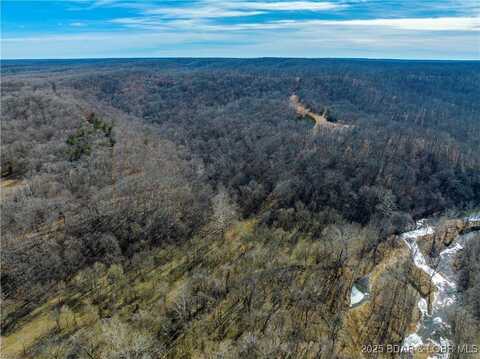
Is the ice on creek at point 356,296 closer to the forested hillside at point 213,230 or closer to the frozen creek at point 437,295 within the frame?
the forested hillside at point 213,230

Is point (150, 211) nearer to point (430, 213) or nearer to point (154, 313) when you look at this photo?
point (154, 313)

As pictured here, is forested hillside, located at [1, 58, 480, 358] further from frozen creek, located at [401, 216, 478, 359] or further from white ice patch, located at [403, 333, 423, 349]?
frozen creek, located at [401, 216, 478, 359]

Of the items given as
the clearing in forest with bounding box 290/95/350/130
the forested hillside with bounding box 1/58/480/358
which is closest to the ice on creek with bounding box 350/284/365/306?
the forested hillside with bounding box 1/58/480/358

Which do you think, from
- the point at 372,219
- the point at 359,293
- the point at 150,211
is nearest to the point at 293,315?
the point at 359,293

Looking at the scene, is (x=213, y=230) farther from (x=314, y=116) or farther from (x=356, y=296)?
(x=314, y=116)

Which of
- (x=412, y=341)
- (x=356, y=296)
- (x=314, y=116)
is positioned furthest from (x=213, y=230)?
(x=314, y=116)

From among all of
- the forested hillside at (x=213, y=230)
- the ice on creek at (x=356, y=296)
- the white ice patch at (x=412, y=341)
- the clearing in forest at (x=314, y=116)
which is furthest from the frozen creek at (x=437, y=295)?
the clearing in forest at (x=314, y=116)
